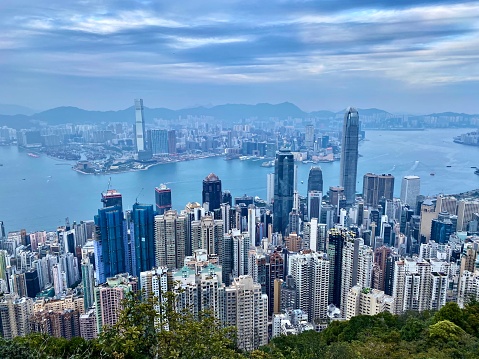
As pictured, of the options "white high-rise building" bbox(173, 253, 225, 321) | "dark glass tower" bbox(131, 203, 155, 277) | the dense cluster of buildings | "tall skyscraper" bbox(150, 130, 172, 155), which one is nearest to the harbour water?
"tall skyscraper" bbox(150, 130, 172, 155)

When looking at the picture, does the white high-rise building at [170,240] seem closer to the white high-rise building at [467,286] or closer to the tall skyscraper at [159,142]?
the white high-rise building at [467,286]

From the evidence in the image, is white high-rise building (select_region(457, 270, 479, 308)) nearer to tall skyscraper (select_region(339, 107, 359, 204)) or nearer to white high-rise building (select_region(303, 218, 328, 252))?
white high-rise building (select_region(303, 218, 328, 252))

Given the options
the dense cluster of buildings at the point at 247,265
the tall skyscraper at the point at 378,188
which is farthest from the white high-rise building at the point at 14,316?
the tall skyscraper at the point at 378,188

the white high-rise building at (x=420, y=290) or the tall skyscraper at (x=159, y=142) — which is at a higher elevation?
the tall skyscraper at (x=159, y=142)

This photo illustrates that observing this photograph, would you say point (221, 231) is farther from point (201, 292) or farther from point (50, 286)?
point (50, 286)

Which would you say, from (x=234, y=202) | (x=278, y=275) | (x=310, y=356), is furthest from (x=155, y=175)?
(x=310, y=356)
